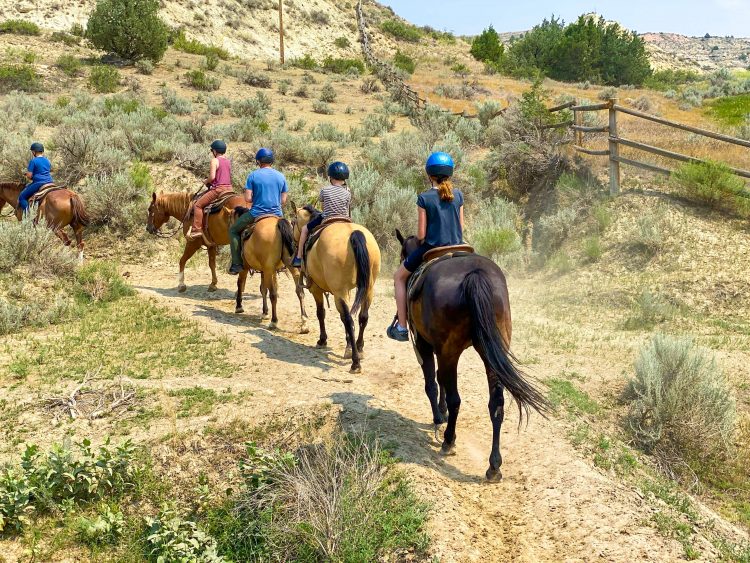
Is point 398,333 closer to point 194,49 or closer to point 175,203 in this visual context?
point 175,203

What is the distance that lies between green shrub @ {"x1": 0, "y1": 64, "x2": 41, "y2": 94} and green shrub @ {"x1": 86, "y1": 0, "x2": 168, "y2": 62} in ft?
20.7

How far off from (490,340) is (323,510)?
6.22ft

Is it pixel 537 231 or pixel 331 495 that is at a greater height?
pixel 537 231

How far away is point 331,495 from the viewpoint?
4.82m

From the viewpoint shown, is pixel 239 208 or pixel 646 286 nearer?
pixel 239 208

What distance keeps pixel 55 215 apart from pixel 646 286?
11722 mm

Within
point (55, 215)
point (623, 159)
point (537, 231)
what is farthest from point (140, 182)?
point (623, 159)

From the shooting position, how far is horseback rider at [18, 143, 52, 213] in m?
12.4

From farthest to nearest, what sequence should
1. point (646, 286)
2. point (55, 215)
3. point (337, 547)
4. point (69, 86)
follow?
point (69, 86)
point (55, 215)
point (646, 286)
point (337, 547)

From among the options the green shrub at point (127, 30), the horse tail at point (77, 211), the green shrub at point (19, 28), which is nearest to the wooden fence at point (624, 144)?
the horse tail at point (77, 211)

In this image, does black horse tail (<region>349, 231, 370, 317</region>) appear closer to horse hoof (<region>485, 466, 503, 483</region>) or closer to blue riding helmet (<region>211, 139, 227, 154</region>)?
horse hoof (<region>485, 466, 503, 483</region>)

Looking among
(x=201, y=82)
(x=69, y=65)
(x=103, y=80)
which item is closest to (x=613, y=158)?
(x=201, y=82)

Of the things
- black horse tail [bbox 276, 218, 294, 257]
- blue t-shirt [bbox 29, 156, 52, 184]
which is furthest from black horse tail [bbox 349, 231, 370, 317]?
blue t-shirt [bbox 29, 156, 52, 184]

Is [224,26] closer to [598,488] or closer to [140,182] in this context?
[140,182]
